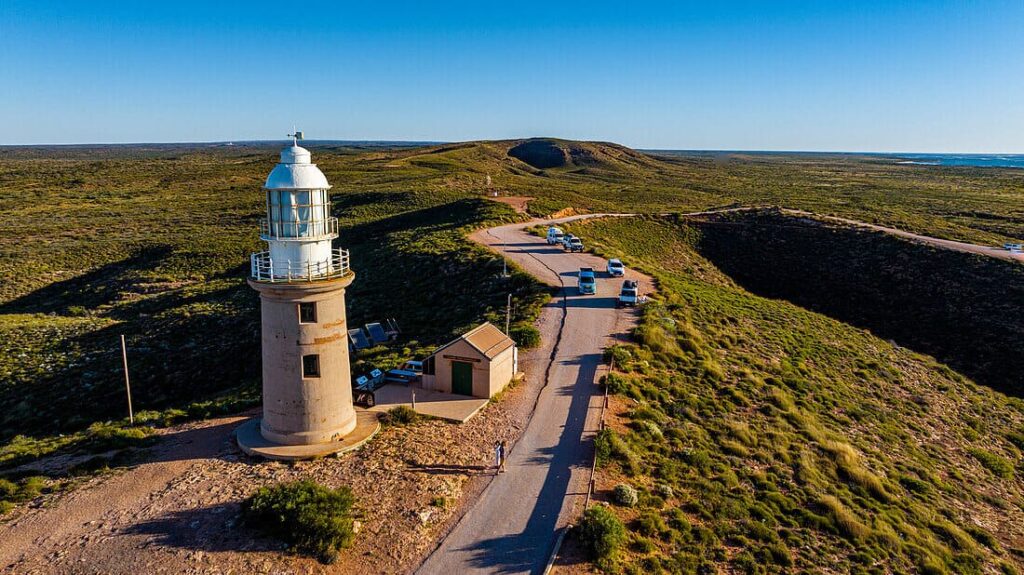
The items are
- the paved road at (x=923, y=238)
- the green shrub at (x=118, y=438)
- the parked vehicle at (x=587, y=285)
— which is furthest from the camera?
the paved road at (x=923, y=238)

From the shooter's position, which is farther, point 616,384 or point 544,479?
point 616,384

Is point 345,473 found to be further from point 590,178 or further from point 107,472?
point 590,178

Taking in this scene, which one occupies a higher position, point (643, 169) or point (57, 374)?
point (643, 169)

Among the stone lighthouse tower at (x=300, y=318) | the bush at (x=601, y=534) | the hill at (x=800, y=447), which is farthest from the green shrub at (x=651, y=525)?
the stone lighthouse tower at (x=300, y=318)

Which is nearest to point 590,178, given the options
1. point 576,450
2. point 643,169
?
point 643,169

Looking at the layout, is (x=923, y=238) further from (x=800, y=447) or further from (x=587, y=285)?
(x=800, y=447)

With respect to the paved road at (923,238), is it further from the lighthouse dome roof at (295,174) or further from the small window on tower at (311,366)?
the lighthouse dome roof at (295,174)

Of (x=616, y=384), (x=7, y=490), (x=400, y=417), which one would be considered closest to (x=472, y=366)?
(x=400, y=417)
